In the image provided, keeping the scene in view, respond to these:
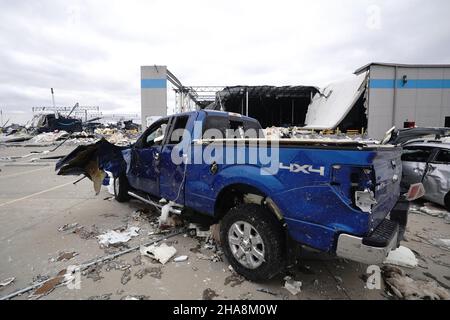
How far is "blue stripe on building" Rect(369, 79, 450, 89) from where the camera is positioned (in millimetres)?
15945

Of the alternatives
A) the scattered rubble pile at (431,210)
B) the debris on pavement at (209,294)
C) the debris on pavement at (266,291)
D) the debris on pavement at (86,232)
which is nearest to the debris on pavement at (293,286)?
the debris on pavement at (266,291)

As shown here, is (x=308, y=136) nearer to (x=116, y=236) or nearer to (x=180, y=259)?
(x=180, y=259)

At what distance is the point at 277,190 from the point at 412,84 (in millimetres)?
18491

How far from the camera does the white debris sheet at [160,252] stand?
3.37 meters

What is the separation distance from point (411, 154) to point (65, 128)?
1380 inches

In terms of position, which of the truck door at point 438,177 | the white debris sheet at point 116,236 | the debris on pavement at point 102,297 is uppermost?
the truck door at point 438,177

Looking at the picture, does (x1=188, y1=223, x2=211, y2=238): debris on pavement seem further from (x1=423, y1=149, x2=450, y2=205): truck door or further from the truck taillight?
(x1=423, y1=149, x2=450, y2=205): truck door

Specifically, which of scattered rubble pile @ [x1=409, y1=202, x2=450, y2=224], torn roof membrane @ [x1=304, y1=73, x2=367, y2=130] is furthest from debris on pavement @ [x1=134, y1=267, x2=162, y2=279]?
torn roof membrane @ [x1=304, y1=73, x2=367, y2=130]

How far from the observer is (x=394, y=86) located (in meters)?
16.0

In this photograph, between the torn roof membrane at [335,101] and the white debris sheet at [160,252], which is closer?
the white debris sheet at [160,252]

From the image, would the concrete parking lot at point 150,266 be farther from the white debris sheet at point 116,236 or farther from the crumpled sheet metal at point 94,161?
the crumpled sheet metal at point 94,161

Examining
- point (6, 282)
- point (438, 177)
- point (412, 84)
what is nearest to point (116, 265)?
point (6, 282)

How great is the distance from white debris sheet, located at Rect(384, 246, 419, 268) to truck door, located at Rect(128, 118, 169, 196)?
3.69m
